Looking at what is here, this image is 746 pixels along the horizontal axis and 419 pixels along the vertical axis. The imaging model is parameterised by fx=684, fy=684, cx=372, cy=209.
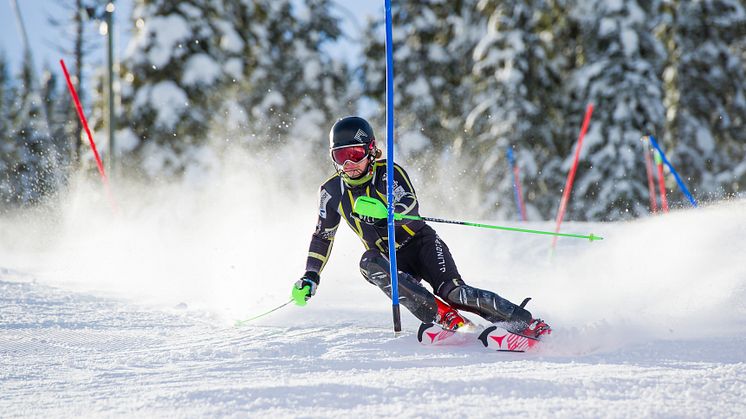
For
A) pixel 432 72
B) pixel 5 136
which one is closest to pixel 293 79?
pixel 432 72

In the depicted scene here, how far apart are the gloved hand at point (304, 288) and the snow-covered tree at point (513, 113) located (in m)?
15.5

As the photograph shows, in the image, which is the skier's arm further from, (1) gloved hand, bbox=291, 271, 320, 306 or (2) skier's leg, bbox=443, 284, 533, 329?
(2) skier's leg, bbox=443, 284, 533, 329

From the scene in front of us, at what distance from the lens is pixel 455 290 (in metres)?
4.48

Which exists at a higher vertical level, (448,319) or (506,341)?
(448,319)

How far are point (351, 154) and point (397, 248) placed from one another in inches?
30.6

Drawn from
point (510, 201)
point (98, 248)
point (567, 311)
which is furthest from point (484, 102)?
point (567, 311)

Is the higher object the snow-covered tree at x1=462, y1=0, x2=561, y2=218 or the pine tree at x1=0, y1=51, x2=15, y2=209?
the pine tree at x1=0, y1=51, x2=15, y2=209

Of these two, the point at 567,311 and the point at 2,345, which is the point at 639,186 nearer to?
the point at 567,311

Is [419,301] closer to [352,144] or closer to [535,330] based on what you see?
[535,330]

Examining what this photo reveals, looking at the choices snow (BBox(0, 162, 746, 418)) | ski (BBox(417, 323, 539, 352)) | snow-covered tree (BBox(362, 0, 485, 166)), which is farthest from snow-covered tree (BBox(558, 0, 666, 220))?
ski (BBox(417, 323, 539, 352))

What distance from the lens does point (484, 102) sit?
2053 centimetres

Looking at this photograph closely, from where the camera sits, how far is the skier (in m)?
4.34

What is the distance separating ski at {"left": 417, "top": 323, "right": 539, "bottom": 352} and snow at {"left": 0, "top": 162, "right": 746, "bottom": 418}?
9 centimetres

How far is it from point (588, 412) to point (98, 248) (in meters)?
8.88
